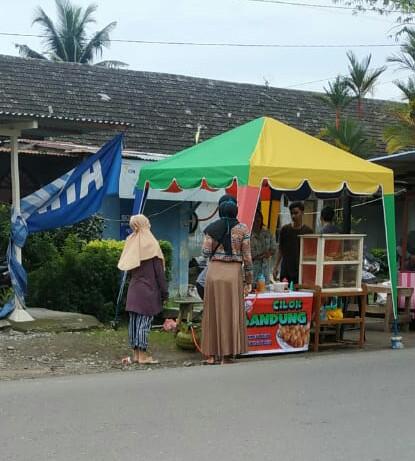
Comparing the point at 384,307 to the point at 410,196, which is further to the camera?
the point at 410,196

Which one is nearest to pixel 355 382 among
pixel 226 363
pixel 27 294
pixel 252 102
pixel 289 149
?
pixel 226 363

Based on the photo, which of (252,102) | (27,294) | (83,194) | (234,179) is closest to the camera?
(234,179)

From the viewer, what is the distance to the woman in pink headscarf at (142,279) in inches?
336

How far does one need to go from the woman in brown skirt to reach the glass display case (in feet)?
5.29

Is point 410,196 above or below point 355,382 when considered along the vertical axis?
above

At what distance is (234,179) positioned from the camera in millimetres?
8992

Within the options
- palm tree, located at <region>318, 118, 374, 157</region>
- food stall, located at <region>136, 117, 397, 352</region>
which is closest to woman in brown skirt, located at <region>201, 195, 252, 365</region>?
food stall, located at <region>136, 117, 397, 352</region>

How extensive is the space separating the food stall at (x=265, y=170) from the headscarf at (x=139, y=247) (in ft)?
3.69

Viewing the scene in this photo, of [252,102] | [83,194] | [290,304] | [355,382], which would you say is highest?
[252,102]

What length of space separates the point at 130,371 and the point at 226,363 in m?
1.17

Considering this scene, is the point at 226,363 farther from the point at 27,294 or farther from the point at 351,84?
the point at 351,84

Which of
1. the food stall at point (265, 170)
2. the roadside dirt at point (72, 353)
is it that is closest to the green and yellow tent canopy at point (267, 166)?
the food stall at point (265, 170)

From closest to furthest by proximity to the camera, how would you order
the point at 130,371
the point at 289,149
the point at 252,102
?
1. the point at 130,371
2. the point at 289,149
3. the point at 252,102

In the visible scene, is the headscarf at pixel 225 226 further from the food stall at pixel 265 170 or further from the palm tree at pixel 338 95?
the palm tree at pixel 338 95
